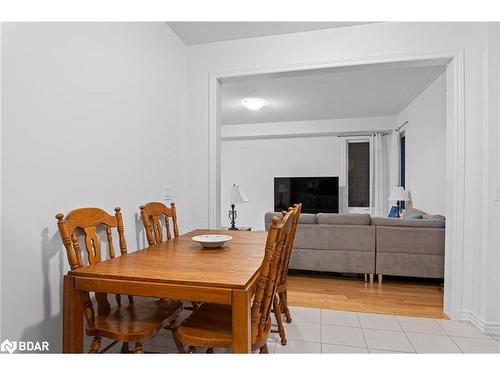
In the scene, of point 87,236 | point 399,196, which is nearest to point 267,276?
point 87,236

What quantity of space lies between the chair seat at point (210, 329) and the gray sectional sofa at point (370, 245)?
219 cm

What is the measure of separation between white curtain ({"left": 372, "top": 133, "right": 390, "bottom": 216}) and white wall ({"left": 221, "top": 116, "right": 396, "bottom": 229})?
65 cm

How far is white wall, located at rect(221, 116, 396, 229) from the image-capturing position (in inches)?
251

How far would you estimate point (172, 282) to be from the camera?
1267 mm

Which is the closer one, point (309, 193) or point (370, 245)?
point (370, 245)

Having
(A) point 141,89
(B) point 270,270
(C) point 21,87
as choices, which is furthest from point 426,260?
(C) point 21,87

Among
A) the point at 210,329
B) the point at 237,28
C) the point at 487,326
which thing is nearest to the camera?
the point at 210,329

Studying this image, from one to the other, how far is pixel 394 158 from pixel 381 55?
3866 millimetres

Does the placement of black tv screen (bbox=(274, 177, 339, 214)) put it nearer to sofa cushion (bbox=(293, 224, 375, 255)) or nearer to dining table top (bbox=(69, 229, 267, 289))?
sofa cushion (bbox=(293, 224, 375, 255))

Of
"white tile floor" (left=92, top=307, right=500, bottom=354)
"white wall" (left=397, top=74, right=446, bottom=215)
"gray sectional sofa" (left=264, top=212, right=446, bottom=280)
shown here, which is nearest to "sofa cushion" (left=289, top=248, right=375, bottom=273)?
"gray sectional sofa" (left=264, top=212, right=446, bottom=280)

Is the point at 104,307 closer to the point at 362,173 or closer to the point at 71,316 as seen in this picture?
the point at 71,316
